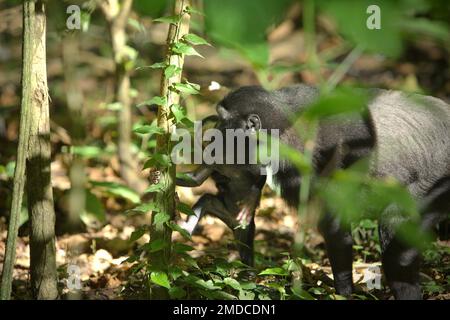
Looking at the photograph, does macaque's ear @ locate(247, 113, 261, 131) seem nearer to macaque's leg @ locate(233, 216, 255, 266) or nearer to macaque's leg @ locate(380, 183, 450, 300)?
macaque's leg @ locate(233, 216, 255, 266)

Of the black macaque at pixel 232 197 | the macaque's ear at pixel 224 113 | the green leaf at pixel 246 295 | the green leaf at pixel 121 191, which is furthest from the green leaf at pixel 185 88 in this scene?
the green leaf at pixel 121 191

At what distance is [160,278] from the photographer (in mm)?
3582

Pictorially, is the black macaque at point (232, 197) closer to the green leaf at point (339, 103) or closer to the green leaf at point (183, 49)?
the green leaf at point (183, 49)

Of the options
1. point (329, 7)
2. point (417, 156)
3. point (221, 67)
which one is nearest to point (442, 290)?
point (417, 156)

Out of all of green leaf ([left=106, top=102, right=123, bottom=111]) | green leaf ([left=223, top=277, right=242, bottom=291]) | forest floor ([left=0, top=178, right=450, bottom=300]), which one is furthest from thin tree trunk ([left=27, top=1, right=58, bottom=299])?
green leaf ([left=106, top=102, right=123, bottom=111])

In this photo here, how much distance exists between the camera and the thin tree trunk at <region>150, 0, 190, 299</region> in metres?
3.60

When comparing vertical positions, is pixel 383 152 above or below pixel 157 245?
above

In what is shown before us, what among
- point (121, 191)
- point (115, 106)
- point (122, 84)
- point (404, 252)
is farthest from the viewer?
point (122, 84)

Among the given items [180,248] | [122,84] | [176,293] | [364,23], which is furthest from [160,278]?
[122,84]

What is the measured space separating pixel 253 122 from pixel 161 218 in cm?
122

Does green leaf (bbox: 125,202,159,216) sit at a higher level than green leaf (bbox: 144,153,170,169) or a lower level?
lower

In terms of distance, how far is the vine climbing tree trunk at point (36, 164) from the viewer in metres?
3.23

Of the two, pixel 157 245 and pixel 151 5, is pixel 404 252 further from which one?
pixel 151 5

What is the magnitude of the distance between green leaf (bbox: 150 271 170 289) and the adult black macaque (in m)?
1.26
